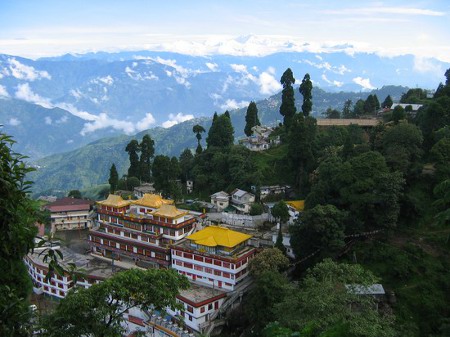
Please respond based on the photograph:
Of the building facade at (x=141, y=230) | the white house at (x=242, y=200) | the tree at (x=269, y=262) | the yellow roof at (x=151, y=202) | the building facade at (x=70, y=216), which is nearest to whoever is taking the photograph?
the tree at (x=269, y=262)

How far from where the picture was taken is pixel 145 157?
203ft

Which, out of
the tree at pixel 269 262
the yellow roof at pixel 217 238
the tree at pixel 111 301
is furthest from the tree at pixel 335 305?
the yellow roof at pixel 217 238

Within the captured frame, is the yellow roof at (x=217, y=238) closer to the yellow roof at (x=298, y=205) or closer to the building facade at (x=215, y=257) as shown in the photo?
the building facade at (x=215, y=257)

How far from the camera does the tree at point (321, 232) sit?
30.1 m

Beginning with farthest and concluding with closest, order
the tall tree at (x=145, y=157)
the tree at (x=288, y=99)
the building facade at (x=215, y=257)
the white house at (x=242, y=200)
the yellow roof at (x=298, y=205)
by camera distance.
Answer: the tall tree at (x=145, y=157)
the tree at (x=288, y=99)
the white house at (x=242, y=200)
the yellow roof at (x=298, y=205)
the building facade at (x=215, y=257)

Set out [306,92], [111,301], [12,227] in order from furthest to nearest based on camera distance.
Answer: [306,92] < [111,301] < [12,227]

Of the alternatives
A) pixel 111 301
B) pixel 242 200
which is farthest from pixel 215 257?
pixel 111 301

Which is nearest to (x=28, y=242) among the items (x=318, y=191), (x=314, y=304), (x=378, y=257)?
(x=314, y=304)

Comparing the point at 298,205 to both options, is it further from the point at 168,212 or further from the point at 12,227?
the point at 12,227

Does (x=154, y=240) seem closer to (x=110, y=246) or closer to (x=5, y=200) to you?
(x=110, y=246)

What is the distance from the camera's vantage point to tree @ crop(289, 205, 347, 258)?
3012cm

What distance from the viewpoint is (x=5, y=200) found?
7145 millimetres

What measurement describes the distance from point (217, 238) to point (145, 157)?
30.2 m

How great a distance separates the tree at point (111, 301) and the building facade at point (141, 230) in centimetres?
2184
